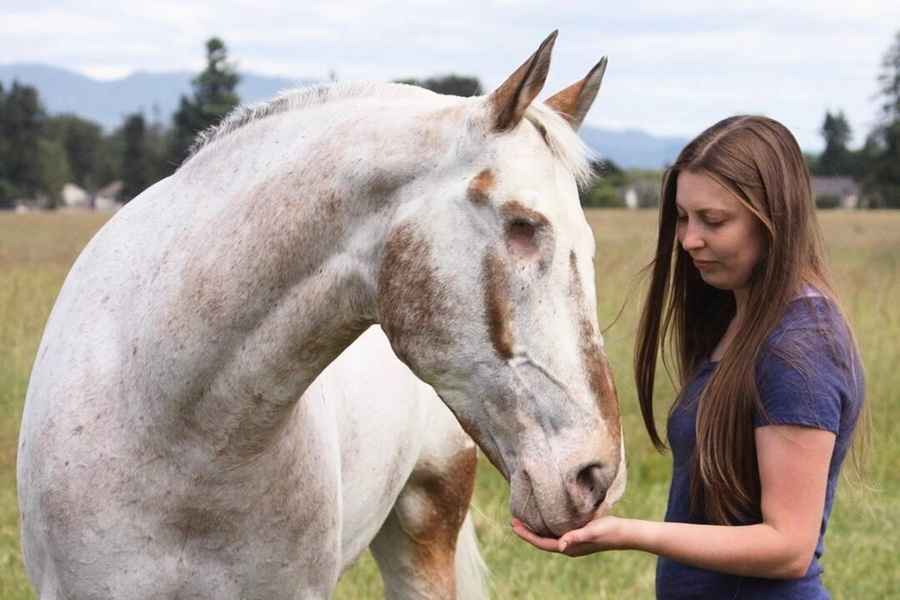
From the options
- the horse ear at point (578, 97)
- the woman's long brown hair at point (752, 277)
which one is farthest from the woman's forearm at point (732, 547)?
the horse ear at point (578, 97)

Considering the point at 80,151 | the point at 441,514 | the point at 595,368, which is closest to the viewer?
the point at 595,368

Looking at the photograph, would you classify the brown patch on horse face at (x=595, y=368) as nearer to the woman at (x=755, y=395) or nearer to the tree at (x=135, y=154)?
the woman at (x=755, y=395)

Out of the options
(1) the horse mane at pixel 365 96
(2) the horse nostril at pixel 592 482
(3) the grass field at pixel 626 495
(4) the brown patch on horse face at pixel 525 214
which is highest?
(1) the horse mane at pixel 365 96

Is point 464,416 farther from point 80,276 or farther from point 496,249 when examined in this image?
point 80,276

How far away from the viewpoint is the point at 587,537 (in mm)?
2371

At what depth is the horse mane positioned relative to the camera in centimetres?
243

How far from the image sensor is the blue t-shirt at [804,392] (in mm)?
2520

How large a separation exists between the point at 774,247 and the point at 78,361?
1.56 metres

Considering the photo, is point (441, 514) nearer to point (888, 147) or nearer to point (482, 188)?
point (482, 188)

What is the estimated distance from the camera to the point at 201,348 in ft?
8.89

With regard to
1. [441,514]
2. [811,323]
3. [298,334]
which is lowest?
[441,514]

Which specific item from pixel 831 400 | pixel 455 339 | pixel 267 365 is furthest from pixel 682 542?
pixel 267 365

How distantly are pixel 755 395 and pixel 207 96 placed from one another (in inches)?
2014

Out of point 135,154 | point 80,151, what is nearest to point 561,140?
point 135,154
